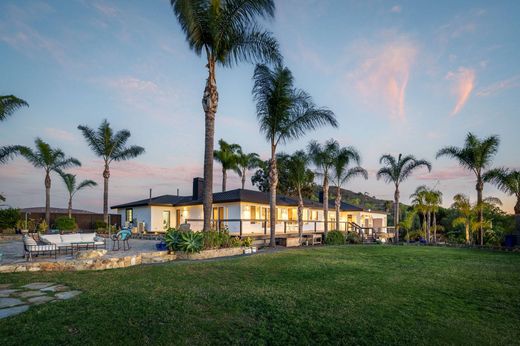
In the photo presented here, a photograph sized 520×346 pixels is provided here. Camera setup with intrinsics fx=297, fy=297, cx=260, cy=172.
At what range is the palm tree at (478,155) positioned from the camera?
19.1m

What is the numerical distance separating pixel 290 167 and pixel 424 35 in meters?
10.8

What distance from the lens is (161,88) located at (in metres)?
18.0

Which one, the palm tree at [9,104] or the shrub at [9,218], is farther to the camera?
the shrub at [9,218]

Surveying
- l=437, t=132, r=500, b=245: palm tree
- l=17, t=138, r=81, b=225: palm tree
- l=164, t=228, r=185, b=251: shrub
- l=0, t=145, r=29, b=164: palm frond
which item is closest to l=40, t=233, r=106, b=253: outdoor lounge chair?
l=164, t=228, r=185, b=251: shrub

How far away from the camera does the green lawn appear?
355cm

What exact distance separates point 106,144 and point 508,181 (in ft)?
100

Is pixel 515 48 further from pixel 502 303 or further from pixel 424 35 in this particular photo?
pixel 502 303

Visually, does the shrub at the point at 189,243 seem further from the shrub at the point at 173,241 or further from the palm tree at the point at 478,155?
the palm tree at the point at 478,155

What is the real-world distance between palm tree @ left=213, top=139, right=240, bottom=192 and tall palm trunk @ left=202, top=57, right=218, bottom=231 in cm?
2262

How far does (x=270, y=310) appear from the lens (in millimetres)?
4500

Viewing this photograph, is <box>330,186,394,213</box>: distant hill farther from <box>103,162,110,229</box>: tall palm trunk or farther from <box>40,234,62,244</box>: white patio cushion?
<box>40,234,62,244</box>: white patio cushion

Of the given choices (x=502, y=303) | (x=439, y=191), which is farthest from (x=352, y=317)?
(x=439, y=191)

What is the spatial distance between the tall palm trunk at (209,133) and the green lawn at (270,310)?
5.60 metres

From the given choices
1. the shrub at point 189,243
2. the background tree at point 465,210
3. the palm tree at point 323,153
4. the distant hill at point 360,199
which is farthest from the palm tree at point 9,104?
the distant hill at point 360,199
